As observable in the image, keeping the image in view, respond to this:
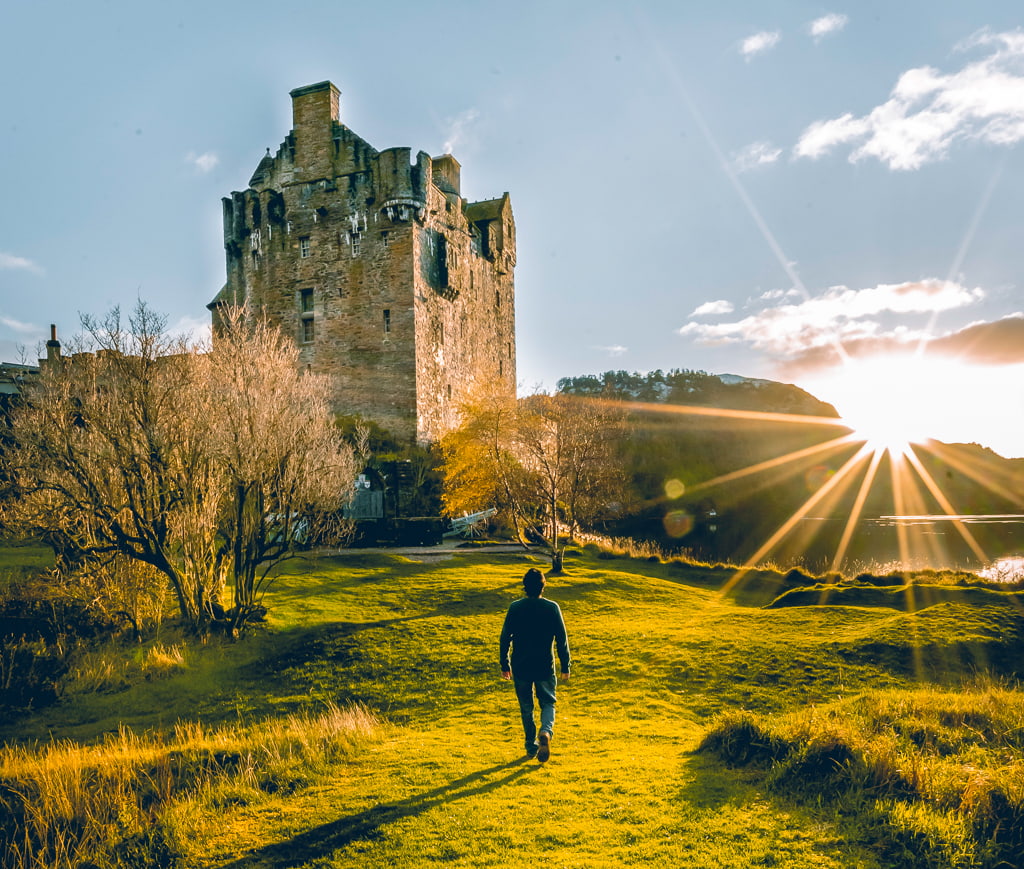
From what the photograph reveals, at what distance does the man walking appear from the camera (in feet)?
24.8

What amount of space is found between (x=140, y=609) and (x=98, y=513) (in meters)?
3.01

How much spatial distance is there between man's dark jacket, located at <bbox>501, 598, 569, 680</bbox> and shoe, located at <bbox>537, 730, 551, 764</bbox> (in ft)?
2.13

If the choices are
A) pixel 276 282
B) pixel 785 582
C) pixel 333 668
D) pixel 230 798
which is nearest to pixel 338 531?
pixel 333 668

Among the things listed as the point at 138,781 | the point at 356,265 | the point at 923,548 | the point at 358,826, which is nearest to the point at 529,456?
the point at 356,265

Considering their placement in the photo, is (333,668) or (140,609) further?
(140,609)

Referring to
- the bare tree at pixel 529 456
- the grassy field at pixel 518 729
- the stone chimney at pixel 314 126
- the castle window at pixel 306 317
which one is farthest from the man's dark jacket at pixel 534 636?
the stone chimney at pixel 314 126

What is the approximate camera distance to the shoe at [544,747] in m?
7.45

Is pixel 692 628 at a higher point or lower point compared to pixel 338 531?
lower

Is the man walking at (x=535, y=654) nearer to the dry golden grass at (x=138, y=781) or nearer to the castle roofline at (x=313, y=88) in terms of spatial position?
the dry golden grass at (x=138, y=781)

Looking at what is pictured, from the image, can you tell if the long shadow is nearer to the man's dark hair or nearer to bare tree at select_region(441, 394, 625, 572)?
the man's dark hair

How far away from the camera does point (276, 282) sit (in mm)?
46594

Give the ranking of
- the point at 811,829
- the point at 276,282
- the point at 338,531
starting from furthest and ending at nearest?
1. the point at 276,282
2. the point at 338,531
3. the point at 811,829

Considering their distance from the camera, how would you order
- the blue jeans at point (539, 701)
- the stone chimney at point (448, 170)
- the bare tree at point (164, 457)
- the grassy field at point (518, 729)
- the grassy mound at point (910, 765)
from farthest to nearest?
1. the stone chimney at point (448, 170)
2. the bare tree at point (164, 457)
3. the blue jeans at point (539, 701)
4. the grassy field at point (518, 729)
5. the grassy mound at point (910, 765)

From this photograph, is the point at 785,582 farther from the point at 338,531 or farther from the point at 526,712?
the point at 526,712
